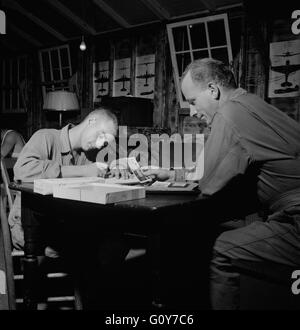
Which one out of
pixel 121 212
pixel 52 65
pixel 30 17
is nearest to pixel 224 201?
pixel 121 212

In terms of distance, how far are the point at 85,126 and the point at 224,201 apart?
127 cm

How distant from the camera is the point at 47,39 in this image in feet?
26.0

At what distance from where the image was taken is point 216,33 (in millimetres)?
5652

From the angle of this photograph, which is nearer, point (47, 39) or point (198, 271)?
point (198, 271)

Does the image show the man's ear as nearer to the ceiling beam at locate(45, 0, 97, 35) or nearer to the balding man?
the balding man

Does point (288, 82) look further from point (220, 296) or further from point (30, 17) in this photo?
point (30, 17)

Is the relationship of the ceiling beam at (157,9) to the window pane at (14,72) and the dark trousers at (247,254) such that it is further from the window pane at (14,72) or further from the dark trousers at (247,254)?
the dark trousers at (247,254)

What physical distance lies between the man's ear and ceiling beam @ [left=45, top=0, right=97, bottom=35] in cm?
489

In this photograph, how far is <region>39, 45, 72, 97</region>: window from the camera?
773 centimetres

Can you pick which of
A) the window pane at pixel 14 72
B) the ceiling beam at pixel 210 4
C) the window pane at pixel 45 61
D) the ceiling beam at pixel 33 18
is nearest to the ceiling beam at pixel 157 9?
the ceiling beam at pixel 210 4

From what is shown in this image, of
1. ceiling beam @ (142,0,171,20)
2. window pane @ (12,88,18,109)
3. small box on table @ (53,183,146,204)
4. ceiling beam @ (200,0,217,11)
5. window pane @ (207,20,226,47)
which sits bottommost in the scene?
small box on table @ (53,183,146,204)

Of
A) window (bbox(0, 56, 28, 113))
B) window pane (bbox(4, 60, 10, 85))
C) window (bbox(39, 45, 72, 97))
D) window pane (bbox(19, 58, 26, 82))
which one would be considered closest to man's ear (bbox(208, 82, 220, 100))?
window (bbox(39, 45, 72, 97))

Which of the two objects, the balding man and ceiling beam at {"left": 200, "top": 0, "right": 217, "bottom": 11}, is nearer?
the balding man

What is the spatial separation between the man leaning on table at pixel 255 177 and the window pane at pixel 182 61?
13.5ft
